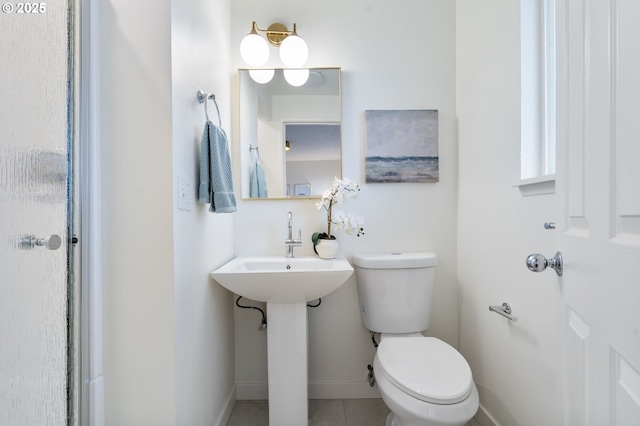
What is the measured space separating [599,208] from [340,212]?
3.92 ft

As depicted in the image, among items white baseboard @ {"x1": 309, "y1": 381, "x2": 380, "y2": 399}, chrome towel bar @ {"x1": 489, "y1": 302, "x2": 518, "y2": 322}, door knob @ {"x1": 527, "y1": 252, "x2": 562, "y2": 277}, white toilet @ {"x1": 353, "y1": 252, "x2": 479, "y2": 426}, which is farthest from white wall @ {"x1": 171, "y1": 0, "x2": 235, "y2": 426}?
chrome towel bar @ {"x1": 489, "y1": 302, "x2": 518, "y2": 322}

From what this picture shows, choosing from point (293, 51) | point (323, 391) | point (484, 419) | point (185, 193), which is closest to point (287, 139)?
point (293, 51)

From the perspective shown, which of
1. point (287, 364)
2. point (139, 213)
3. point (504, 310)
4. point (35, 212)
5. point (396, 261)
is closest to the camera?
point (35, 212)

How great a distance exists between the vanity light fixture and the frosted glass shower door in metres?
0.92

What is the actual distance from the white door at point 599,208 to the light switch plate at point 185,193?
3.60 ft

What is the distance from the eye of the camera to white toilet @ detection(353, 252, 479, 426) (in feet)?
3.42

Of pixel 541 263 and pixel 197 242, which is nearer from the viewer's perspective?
pixel 541 263

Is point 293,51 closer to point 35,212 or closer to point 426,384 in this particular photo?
point 35,212

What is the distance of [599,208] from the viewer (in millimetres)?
505

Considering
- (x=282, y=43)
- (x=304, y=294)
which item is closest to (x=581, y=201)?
(x=304, y=294)

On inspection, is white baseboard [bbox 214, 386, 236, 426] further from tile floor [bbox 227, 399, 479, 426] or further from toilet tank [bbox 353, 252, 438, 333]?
toilet tank [bbox 353, 252, 438, 333]

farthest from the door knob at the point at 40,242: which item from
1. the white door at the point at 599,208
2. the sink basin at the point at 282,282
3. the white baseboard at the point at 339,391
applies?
the white baseboard at the point at 339,391

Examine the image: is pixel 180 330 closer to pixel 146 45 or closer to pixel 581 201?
pixel 146 45

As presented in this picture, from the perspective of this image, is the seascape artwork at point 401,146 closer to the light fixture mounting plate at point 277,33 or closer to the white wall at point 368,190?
the white wall at point 368,190
